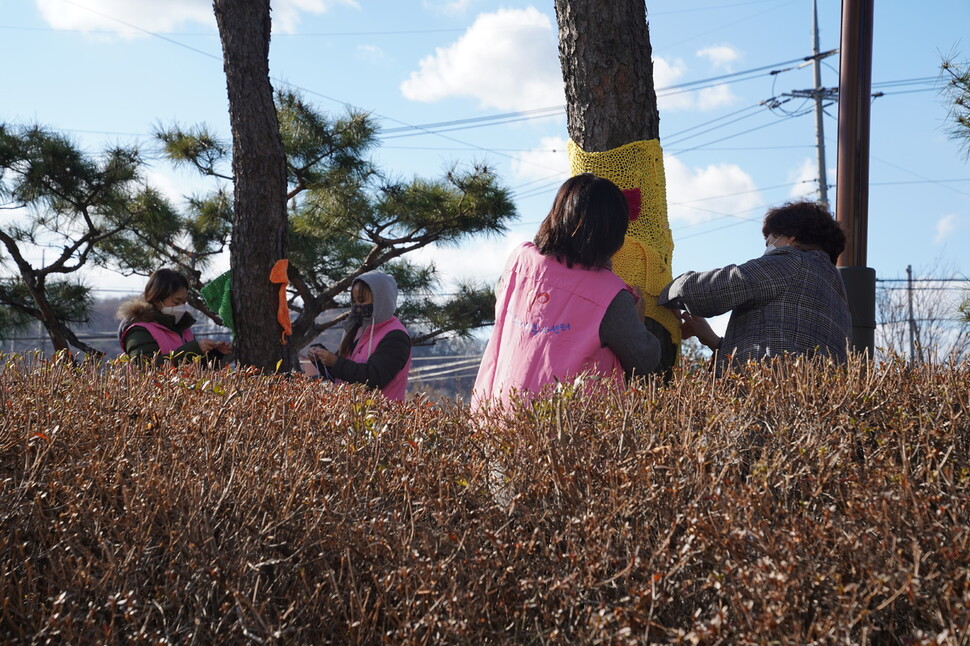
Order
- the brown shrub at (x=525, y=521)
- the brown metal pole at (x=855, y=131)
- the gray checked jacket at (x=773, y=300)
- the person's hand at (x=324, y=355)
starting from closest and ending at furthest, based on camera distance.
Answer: the brown shrub at (x=525, y=521)
the gray checked jacket at (x=773, y=300)
the person's hand at (x=324, y=355)
the brown metal pole at (x=855, y=131)

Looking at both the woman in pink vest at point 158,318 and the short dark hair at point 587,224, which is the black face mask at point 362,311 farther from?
the short dark hair at point 587,224

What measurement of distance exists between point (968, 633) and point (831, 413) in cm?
84

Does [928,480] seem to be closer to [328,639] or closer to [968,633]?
[968,633]

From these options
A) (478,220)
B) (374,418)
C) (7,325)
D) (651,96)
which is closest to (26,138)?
(7,325)

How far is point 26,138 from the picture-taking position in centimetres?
933

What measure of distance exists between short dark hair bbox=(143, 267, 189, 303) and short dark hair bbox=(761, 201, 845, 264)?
3.32 metres

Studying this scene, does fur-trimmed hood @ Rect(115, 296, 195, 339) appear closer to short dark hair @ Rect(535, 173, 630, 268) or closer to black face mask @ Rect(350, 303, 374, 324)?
black face mask @ Rect(350, 303, 374, 324)

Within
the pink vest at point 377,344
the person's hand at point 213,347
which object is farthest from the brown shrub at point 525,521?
the person's hand at point 213,347

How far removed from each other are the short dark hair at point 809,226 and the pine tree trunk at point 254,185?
3567mm

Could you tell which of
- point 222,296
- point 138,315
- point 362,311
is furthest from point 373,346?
point 222,296

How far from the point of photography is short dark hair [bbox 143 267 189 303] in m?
5.18

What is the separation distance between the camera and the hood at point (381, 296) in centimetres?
467

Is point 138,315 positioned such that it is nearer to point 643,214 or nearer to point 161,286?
point 161,286

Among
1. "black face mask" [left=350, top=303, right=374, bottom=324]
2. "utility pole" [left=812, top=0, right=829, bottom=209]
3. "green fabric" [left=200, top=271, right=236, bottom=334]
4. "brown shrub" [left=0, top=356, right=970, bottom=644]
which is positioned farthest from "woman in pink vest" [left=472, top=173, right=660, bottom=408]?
"utility pole" [left=812, top=0, right=829, bottom=209]
